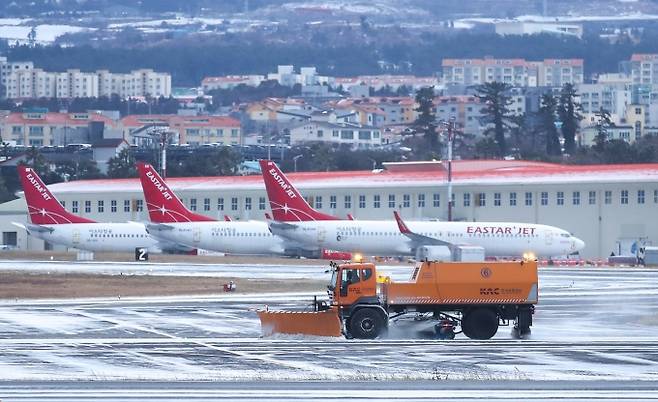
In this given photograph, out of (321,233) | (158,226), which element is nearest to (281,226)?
(321,233)

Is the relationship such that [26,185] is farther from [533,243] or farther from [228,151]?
[228,151]

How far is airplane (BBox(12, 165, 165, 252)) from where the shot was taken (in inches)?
4343

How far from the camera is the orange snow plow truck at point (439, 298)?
170 feet

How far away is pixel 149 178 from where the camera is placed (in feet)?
353

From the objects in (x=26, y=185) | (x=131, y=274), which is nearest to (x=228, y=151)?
(x=26, y=185)

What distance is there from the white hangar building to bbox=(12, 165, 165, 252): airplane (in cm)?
1301

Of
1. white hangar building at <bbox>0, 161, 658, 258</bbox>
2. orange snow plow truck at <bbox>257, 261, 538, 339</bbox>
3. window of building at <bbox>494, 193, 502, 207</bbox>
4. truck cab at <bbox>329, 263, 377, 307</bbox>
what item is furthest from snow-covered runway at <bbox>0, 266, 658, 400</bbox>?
window of building at <bbox>494, 193, 502, 207</bbox>

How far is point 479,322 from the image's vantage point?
52.4 meters

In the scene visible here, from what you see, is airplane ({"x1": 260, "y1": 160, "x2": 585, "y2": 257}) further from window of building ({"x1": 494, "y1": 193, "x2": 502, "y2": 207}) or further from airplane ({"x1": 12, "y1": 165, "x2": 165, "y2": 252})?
window of building ({"x1": 494, "y1": 193, "x2": 502, "y2": 207})

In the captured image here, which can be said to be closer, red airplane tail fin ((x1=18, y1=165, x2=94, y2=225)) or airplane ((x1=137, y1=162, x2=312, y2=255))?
airplane ((x1=137, y1=162, x2=312, y2=255))

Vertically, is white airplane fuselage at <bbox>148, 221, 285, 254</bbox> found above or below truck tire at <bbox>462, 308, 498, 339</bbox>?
below

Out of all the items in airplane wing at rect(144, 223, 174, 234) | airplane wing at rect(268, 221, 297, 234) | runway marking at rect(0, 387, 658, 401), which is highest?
runway marking at rect(0, 387, 658, 401)

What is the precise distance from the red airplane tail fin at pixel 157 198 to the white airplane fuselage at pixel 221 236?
474 mm

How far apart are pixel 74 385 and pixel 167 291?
33673mm
